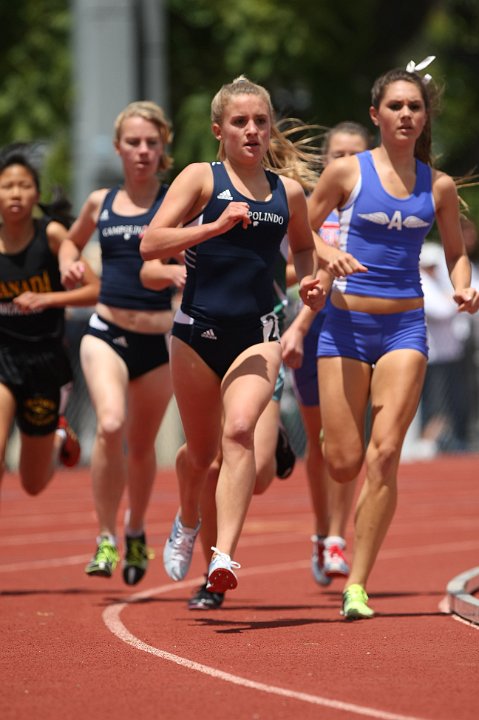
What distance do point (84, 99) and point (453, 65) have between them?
13.4 m

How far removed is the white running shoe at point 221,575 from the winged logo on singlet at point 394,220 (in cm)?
191

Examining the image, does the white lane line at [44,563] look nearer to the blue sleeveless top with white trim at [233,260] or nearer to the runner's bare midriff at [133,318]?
the runner's bare midriff at [133,318]

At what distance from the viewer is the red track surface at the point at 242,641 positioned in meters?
5.87

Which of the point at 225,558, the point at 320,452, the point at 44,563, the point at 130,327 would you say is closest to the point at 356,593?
the point at 225,558

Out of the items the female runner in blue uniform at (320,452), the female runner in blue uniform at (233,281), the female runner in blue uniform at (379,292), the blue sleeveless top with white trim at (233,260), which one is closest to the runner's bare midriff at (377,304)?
the female runner in blue uniform at (379,292)

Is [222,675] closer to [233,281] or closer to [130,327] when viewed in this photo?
[233,281]

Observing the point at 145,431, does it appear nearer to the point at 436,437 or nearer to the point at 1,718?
the point at 1,718

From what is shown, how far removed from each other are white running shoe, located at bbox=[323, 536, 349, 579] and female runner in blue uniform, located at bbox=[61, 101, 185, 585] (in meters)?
1.04

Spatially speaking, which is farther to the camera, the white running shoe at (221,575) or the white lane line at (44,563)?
the white lane line at (44,563)

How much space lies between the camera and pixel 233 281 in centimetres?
808

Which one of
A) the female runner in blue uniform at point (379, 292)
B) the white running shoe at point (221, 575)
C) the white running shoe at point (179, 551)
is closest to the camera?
the white running shoe at point (221, 575)

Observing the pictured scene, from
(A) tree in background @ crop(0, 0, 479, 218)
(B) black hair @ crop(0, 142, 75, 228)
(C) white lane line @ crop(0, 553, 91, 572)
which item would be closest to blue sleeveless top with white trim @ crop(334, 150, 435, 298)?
(B) black hair @ crop(0, 142, 75, 228)

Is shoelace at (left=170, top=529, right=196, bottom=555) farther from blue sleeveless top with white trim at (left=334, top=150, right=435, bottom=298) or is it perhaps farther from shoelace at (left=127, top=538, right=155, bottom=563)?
blue sleeveless top with white trim at (left=334, top=150, right=435, bottom=298)

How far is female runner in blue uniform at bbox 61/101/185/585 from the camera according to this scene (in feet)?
31.8
